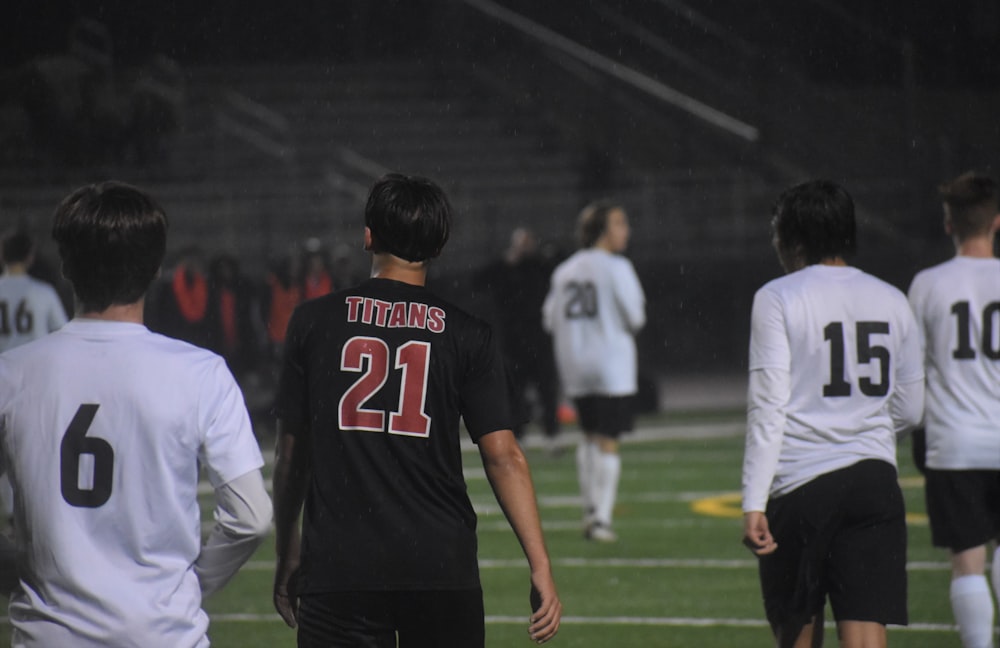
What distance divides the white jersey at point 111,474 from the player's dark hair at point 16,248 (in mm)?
6831

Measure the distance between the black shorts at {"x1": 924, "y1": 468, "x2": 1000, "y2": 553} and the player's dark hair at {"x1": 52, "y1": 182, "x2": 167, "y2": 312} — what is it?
3.79 meters

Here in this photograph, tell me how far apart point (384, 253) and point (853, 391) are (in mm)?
1766

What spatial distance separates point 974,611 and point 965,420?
0.75 metres

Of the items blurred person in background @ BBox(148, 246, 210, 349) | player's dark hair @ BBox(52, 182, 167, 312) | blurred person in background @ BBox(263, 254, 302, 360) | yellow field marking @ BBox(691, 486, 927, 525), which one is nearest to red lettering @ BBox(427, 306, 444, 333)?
player's dark hair @ BBox(52, 182, 167, 312)

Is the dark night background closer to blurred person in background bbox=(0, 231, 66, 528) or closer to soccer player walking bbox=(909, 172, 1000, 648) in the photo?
blurred person in background bbox=(0, 231, 66, 528)

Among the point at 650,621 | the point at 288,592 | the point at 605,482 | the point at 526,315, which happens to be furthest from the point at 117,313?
the point at 526,315

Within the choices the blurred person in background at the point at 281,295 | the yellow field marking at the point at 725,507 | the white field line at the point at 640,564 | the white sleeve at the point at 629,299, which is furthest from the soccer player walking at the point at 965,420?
the blurred person in background at the point at 281,295

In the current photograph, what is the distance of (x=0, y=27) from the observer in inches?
1171

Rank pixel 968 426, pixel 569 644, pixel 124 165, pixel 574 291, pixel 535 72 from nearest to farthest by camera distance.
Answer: pixel 968 426, pixel 569 644, pixel 574 291, pixel 124 165, pixel 535 72

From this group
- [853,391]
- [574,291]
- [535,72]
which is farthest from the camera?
[535,72]

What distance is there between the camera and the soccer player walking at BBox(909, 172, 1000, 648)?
5.97m

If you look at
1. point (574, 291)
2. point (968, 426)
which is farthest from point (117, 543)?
point (574, 291)

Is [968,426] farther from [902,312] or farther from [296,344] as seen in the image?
[296,344]

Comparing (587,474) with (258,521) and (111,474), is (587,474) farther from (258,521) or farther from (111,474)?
(111,474)
